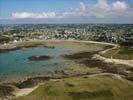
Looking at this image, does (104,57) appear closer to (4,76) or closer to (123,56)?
(123,56)

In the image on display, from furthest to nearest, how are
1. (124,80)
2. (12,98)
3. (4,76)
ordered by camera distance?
(4,76), (124,80), (12,98)

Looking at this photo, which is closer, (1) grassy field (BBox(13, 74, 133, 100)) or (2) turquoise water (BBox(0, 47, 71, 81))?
(1) grassy field (BBox(13, 74, 133, 100))

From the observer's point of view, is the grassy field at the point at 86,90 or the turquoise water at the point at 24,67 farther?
the turquoise water at the point at 24,67

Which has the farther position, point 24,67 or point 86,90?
point 24,67

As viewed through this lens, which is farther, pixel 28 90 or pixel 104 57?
pixel 104 57

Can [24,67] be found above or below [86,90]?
below

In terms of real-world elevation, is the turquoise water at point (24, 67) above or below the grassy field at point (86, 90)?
below

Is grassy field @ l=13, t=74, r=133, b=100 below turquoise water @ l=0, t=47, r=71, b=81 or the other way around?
the other way around

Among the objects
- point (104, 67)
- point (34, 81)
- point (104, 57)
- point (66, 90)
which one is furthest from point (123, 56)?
point (66, 90)
